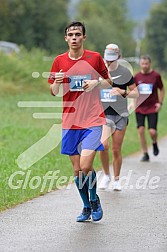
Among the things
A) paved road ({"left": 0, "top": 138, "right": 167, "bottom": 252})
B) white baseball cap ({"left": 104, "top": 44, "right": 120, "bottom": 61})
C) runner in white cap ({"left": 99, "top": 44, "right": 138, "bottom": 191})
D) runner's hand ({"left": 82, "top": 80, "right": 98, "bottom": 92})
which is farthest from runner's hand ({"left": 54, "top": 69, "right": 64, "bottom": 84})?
white baseball cap ({"left": 104, "top": 44, "right": 120, "bottom": 61})

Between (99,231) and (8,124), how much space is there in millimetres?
12267

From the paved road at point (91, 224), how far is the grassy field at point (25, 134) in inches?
20.5

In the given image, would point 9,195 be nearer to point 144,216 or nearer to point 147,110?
point 144,216

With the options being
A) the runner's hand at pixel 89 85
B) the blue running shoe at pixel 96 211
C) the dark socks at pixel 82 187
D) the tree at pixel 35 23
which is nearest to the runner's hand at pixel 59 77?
the runner's hand at pixel 89 85

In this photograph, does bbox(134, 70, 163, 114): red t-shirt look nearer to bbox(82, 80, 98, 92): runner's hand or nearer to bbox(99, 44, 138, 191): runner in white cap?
bbox(99, 44, 138, 191): runner in white cap

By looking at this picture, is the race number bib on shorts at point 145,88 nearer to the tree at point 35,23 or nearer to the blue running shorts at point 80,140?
the blue running shorts at point 80,140

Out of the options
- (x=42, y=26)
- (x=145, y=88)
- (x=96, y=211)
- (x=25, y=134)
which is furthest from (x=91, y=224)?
(x=42, y=26)

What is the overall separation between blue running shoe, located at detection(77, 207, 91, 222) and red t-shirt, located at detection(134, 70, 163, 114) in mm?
6833

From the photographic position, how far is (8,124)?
2047cm

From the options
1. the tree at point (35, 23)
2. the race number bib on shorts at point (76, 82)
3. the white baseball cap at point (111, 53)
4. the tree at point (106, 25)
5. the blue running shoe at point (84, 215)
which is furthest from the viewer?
the tree at point (106, 25)

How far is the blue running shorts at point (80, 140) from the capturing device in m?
8.80

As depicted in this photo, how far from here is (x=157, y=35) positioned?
96625 mm

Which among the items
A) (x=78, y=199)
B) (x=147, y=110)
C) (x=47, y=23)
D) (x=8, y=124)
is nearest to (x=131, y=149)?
(x=147, y=110)

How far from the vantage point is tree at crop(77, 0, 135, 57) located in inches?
3259
